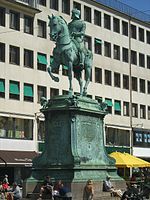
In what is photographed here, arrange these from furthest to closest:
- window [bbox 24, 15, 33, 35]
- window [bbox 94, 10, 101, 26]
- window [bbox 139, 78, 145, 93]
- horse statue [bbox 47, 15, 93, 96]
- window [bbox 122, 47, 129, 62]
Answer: window [bbox 139, 78, 145, 93] < window [bbox 122, 47, 129, 62] < window [bbox 94, 10, 101, 26] < window [bbox 24, 15, 33, 35] < horse statue [bbox 47, 15, 93, 96]

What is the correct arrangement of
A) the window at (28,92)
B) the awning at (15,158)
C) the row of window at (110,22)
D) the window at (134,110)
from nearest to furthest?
the awning at (15,158)
the window at (28,92)
the row of window at (110,22)
the window at (134,110)

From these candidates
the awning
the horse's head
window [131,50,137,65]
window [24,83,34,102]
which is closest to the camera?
the horse's head

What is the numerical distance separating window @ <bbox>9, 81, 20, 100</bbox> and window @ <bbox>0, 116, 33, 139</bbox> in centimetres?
211

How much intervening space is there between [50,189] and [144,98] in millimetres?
55373

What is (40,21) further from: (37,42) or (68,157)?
(68,157)

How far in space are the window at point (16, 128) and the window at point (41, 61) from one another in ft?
18.2

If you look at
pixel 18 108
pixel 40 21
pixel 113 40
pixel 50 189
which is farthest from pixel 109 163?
pixel 113 40

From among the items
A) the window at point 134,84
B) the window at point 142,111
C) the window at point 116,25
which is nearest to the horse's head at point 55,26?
the window at point 116,25

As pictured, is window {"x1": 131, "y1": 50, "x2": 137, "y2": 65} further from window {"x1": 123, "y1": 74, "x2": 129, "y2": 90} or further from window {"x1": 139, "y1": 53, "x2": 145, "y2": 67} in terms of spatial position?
window {"x1": 123, "y1": 74, "x2": 129, "y2": 90}

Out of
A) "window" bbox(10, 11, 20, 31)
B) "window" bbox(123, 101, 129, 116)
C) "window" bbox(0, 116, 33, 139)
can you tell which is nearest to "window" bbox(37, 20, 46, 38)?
"window" bbox(10, 11, 20, 31)

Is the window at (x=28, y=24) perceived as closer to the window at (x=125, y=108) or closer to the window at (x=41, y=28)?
the window at (x=41, y=28)

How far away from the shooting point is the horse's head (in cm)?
2669

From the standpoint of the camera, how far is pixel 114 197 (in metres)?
26.0

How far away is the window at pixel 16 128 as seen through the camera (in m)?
55.7
